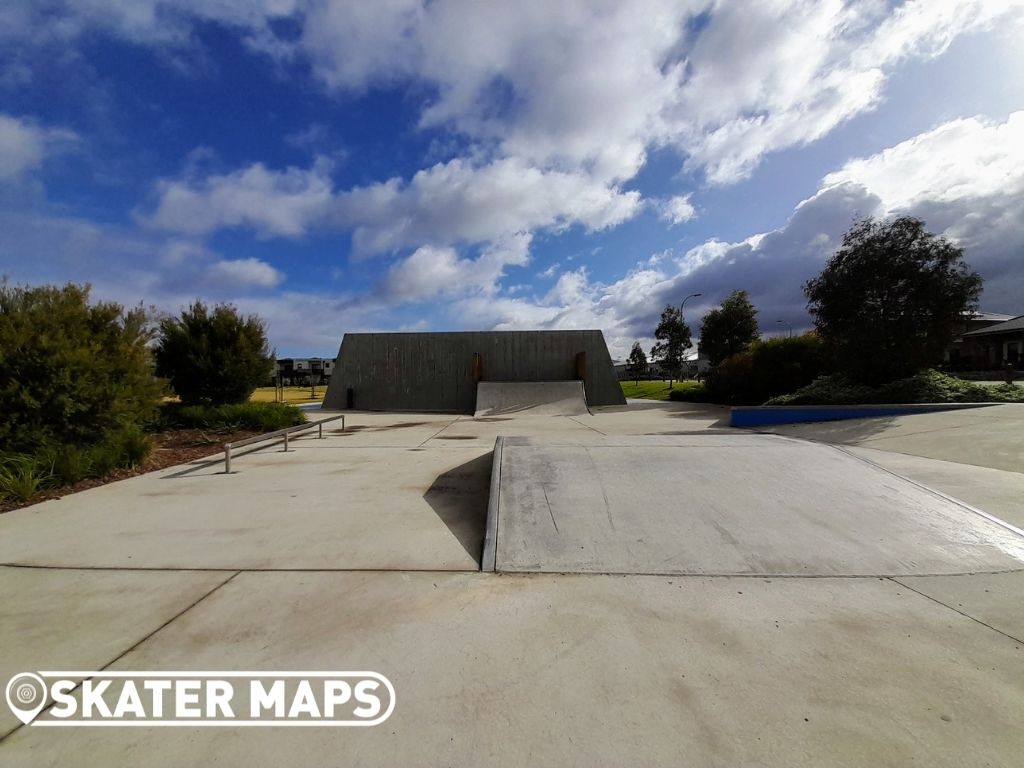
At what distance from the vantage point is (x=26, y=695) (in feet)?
6.63

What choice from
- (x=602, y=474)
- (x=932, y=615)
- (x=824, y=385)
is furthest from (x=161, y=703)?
(x=824, y=385)

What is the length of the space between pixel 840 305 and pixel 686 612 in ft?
44.0

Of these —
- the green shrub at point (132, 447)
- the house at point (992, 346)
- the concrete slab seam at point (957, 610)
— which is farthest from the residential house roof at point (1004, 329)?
the green shrub at point (132, 447)

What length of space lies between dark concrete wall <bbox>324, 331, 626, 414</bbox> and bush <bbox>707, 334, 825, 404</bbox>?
17.0 feet

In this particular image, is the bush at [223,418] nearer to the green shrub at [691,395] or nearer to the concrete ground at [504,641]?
the concrete ground at [504,641]

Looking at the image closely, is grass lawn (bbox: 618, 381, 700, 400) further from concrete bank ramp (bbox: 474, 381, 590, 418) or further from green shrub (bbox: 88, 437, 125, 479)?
green shrub (bbox: 88, 437, 125, 479)

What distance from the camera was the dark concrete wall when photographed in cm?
2117

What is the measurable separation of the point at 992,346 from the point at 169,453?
5745 cm

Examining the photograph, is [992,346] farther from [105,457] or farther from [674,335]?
[105,457]

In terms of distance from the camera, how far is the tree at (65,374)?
5.70 meters

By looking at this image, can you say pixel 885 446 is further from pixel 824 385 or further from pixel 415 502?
pixel 415 502

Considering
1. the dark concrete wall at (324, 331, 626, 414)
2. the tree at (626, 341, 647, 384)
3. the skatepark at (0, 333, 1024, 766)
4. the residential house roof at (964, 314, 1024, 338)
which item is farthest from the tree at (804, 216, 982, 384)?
the tree at (626, 341, 647, 384)

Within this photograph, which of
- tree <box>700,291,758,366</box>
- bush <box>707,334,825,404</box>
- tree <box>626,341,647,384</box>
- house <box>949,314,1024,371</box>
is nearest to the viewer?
bush <box>707,334,825,404</box>

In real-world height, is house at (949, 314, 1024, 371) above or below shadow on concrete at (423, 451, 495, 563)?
above
